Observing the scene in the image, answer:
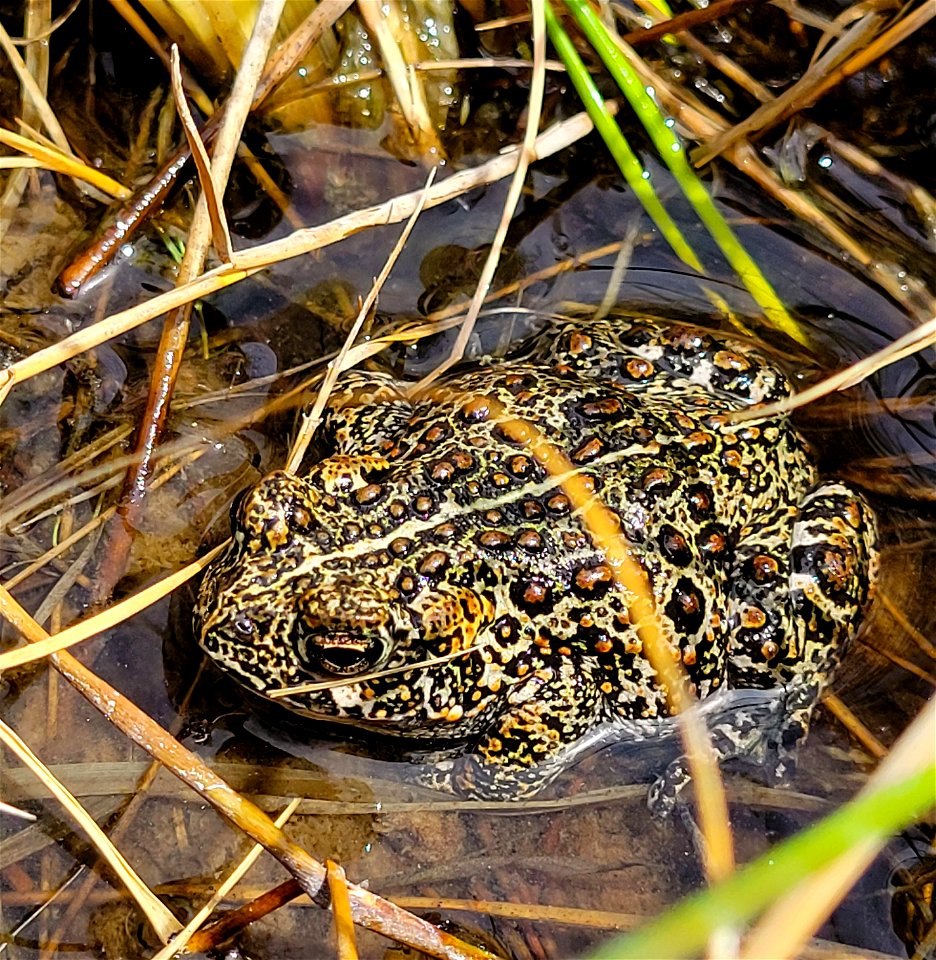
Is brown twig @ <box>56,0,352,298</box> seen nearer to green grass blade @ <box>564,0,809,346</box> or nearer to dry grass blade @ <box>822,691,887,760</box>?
green grass blade @ <box>564,0,809,346</box>

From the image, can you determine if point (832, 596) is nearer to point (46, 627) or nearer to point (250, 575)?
point (250, 575)

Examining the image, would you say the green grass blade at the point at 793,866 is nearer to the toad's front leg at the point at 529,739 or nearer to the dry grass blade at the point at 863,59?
the toad's front leg at the point at 529,739

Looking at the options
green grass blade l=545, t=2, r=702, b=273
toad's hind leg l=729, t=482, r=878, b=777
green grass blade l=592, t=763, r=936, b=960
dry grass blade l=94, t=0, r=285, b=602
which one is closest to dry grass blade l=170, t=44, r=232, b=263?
dry grass blade l=94, t=0, r=285, b=602

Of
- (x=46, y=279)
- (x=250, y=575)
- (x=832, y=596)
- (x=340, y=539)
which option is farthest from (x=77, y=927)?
(x=832, y=596)

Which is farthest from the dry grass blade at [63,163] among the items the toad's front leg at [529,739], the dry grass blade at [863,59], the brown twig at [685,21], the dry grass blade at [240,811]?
the toad's front leg at [529,739]

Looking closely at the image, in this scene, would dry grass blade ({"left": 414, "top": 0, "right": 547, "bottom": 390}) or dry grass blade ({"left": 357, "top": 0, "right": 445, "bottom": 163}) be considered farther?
dry grass blade ({"left": 357, "top": 0, "right": 445, "bottom": 163})

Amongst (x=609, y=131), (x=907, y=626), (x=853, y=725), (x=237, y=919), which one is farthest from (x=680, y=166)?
(x=237, y=919)

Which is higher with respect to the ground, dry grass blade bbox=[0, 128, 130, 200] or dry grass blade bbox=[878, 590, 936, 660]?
dry grass blade bbox=[0, 128, 130, 200]
